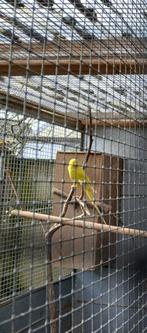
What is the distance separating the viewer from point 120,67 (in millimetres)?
1244

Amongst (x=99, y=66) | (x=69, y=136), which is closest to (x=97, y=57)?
(x=99, y=66)

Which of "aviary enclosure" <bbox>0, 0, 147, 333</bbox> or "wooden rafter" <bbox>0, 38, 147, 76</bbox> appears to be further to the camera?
"wooden rafter" <bbox>0, 38, 147, 76</bbox>

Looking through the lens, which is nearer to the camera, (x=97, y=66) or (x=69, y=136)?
(x=97, y=66)

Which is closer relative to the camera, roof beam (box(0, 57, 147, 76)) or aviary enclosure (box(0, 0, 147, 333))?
aviary enclosure (box(0, 0, 147, 333))

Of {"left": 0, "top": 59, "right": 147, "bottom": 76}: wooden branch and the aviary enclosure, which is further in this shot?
{"left": 0, "top": 59, "right": 147, "bottom": 76}: wooden branch

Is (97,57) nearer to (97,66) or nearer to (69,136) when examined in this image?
(97,66)

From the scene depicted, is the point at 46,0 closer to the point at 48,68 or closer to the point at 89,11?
the point at 89,11

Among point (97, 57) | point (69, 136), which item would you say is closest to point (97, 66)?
point (97, 57)

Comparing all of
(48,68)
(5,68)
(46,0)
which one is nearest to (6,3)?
(46,0)

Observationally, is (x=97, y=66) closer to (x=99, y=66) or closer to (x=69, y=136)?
(x=99, y=66)

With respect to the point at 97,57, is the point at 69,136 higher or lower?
lower

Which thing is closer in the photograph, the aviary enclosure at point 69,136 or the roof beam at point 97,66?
the aviary enclosure at point 69,136

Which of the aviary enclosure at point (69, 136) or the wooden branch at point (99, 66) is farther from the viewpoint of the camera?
the wooden branch at point (99, 66)

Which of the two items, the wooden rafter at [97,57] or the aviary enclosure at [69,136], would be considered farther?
the wooden rafter at [97,57]
